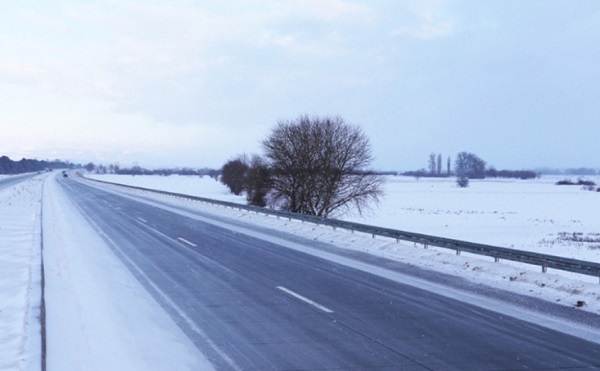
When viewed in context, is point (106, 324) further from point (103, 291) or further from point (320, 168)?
point (320, 168)

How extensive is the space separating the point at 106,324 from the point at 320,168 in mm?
33547

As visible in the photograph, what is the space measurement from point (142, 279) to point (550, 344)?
874 centimetres

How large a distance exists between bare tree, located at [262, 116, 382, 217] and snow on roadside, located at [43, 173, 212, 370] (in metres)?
27.1

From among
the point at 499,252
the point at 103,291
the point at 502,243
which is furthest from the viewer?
the point at 502,243

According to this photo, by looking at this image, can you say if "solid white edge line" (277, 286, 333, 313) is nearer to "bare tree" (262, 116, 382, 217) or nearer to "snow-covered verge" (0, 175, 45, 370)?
"snow-covered verge" (0, 175, 45, 370)

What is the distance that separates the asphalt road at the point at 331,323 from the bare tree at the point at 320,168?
83.4 ft

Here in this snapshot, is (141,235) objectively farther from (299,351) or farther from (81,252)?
(299,351)

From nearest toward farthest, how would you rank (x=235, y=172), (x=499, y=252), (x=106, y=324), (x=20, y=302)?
(x=106, y=324) < (x=20, y=302) < (x=499, y=252) < (x=235, y=172)

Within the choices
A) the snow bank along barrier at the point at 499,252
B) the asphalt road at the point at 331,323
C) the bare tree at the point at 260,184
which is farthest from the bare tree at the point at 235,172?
the asphalt road at the point at 331,323

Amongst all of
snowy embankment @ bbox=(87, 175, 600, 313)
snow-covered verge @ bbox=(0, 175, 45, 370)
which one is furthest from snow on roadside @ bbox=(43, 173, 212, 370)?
snowy embankment @ bbox=(87, 175, 600, 313)

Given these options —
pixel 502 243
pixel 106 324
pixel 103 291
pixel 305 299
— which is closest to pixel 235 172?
pixel 502 243

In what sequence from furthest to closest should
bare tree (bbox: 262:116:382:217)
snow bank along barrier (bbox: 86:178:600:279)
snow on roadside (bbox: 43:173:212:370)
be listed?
bare tree (bbox: 262:116:382:217)
snow bank along barrier (bbox: 86:178:600:279)
snow on roadside (bbox: 43:173:212:370)

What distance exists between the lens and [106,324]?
28.7 ft

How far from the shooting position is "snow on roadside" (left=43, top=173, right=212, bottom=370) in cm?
688
